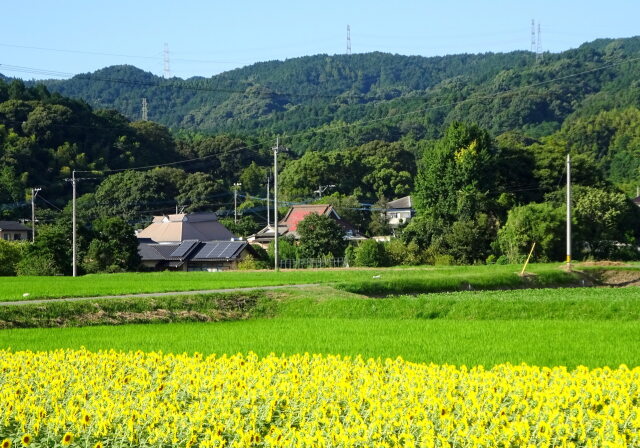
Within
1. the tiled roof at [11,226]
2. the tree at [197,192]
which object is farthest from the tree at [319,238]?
the tree at [197,192]

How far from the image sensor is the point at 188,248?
212 feet

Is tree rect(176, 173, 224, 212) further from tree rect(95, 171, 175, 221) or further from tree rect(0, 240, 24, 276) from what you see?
tree rect(0, 240, 24, 276)

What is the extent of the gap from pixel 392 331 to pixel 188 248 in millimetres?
47025

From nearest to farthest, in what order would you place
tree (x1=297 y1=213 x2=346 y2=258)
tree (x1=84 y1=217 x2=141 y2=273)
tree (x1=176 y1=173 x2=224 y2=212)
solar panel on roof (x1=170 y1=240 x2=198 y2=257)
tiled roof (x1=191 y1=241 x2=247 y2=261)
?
1. tree (x1=84 y1=217 x2=141 y2=273)
2. tiled roof (x1=191 y1=241 x2=247 y2=261)
3. tree (x1=297 y1=213 x2=346 y2=258)
4. solar panel on roof (x1=170 y1=240 x2=198 y2=257)
5. tree (x1=176 y1=173 x2=224 y2=212)

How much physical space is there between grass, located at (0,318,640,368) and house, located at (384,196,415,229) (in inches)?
2686

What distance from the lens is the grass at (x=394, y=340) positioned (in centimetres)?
1435

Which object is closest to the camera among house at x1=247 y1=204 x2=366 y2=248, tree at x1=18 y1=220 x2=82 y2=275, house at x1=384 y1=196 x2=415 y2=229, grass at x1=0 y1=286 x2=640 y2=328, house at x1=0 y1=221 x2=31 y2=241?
grass at x1=0 y1=286 x2=640 y2=328

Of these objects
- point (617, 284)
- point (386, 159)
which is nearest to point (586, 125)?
point (386, 159)

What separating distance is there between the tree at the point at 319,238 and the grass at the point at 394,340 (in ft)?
127

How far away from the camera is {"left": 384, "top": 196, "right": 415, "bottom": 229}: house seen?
294 feet

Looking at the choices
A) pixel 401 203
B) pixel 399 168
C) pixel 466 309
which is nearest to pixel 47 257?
pixel 466 309

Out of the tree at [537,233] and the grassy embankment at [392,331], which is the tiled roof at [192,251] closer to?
the tree at [537,233]

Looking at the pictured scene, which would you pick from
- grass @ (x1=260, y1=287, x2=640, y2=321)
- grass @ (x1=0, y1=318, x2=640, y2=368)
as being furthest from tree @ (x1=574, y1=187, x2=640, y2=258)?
grass @ (x1=0, y1=318, x2=640, y2=368)

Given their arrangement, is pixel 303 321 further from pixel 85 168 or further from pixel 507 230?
pixel 85 168
